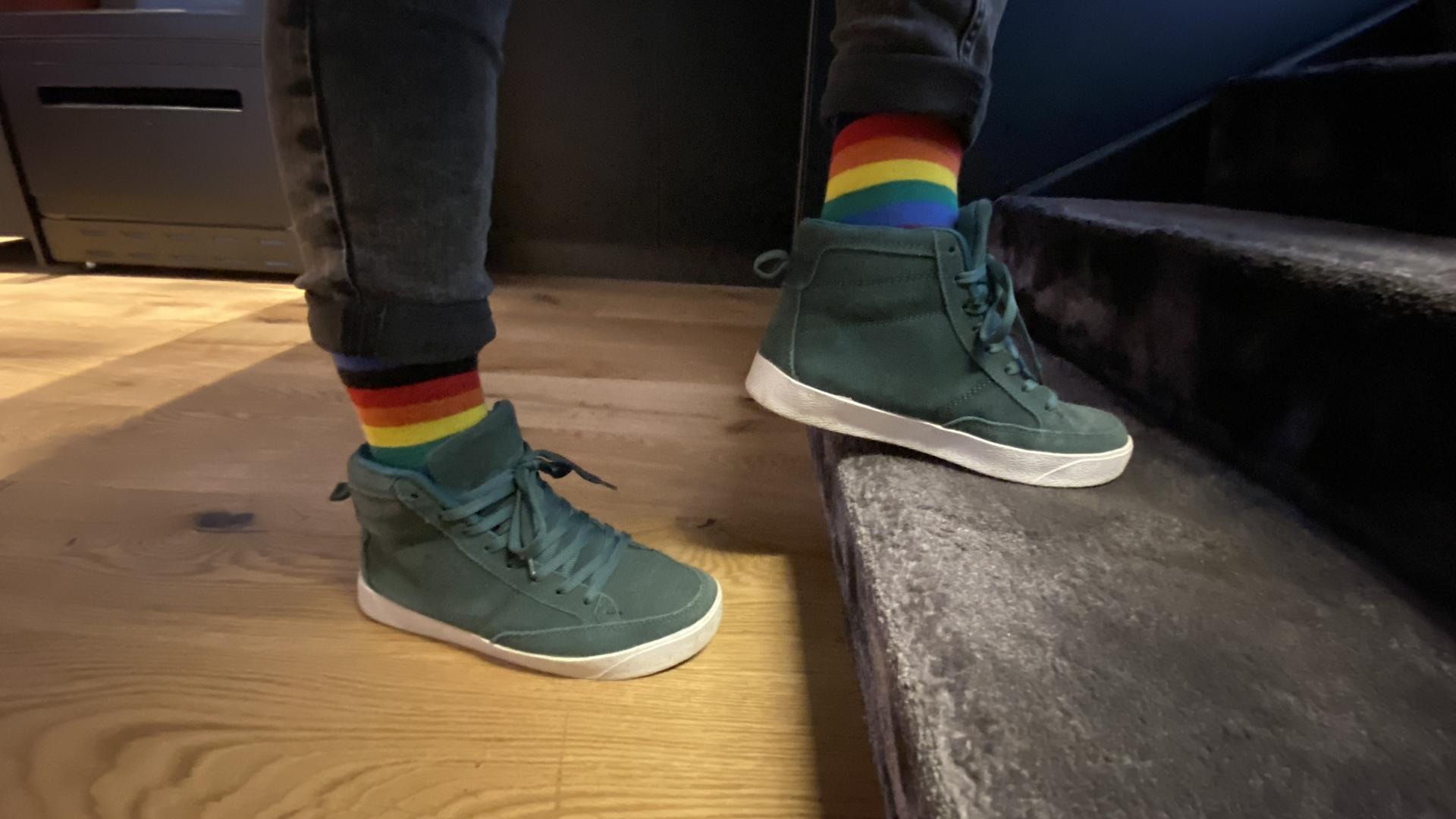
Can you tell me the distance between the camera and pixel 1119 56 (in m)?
1.21

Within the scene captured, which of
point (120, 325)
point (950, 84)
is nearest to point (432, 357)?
point (950, 84)

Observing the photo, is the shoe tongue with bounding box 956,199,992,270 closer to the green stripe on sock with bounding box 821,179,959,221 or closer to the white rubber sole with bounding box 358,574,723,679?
the green stripe on sock with bounding box 821,179,959,221

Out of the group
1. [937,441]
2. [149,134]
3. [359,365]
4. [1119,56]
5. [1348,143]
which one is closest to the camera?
[359,365]

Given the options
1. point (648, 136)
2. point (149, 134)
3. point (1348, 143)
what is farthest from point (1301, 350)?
point (149, 134)

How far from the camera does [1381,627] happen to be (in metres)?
0.48

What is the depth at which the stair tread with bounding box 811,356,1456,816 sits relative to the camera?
357mm

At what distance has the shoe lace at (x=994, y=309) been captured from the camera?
2.05 ft

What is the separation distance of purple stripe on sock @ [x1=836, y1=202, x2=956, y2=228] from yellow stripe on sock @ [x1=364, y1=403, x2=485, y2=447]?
0.38 m

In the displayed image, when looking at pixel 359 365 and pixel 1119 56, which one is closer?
pixel 359 365

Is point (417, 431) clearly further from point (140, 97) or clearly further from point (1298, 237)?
point (140, 97)

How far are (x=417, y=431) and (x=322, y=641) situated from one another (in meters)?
0.23

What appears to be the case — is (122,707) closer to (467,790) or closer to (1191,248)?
(467,790)

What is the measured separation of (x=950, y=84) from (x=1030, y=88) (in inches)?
31.3

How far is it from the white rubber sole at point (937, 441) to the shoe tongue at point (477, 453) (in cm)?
22
